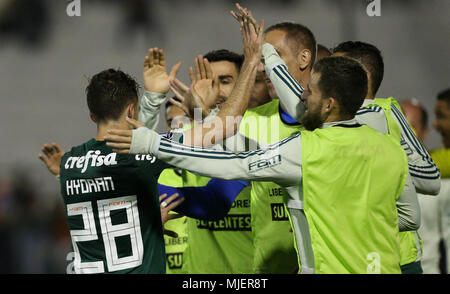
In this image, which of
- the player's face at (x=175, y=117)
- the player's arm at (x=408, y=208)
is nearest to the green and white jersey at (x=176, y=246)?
the player's face at (x=175, y=117)

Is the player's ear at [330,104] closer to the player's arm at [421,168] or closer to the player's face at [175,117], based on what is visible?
the player's arm at [421,168]

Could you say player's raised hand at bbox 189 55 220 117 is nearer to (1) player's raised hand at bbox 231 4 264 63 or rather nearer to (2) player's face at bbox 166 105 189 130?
(1) player's raised hand at bbox 231 4 264 63

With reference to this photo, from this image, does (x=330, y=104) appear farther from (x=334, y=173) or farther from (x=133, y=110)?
(x=133, y=110)

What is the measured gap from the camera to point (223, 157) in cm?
318

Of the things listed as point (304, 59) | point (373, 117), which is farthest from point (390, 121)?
point (304, 59)

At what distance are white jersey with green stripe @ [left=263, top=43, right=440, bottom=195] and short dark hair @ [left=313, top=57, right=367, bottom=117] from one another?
0.43 metres

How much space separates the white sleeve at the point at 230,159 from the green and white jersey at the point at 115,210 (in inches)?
24.7

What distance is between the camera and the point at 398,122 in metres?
4.23

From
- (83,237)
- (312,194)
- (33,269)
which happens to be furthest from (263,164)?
(33,269)

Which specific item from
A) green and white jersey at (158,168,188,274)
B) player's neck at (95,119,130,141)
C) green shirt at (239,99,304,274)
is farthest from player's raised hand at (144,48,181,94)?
green and white jersey at (158,168,188,274)

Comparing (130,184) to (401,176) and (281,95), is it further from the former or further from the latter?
(401,176)

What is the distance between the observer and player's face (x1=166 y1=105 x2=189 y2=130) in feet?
19.3

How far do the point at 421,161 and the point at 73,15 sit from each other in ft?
33.3

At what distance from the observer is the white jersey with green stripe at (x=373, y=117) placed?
3.73m
